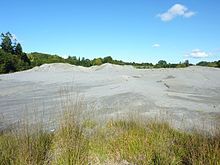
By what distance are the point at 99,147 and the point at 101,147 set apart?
4cm

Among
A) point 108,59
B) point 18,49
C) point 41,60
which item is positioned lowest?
point 41,60

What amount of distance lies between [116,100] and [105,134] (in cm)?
685

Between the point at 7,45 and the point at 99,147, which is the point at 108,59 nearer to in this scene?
the point at 7,45

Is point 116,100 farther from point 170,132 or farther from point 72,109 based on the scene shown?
point 72,109

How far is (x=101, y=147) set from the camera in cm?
573

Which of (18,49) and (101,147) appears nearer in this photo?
(101,147)

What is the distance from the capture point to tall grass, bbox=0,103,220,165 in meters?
4.69

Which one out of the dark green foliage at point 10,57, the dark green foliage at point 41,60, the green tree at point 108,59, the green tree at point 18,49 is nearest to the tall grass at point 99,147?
the dark green foliage at point 10,57

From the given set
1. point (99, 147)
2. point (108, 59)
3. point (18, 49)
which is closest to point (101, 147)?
point (99, 147)

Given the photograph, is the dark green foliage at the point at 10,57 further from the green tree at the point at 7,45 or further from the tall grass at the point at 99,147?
the tall grass at the point at 99,147

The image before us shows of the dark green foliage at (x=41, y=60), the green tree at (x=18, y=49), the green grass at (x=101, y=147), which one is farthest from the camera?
the dark green foliage at (x=41, y=60)

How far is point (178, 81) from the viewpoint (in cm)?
2198

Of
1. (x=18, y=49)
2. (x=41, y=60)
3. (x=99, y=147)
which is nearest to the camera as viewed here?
(x=99, y=147)

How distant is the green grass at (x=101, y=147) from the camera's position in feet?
15.4
